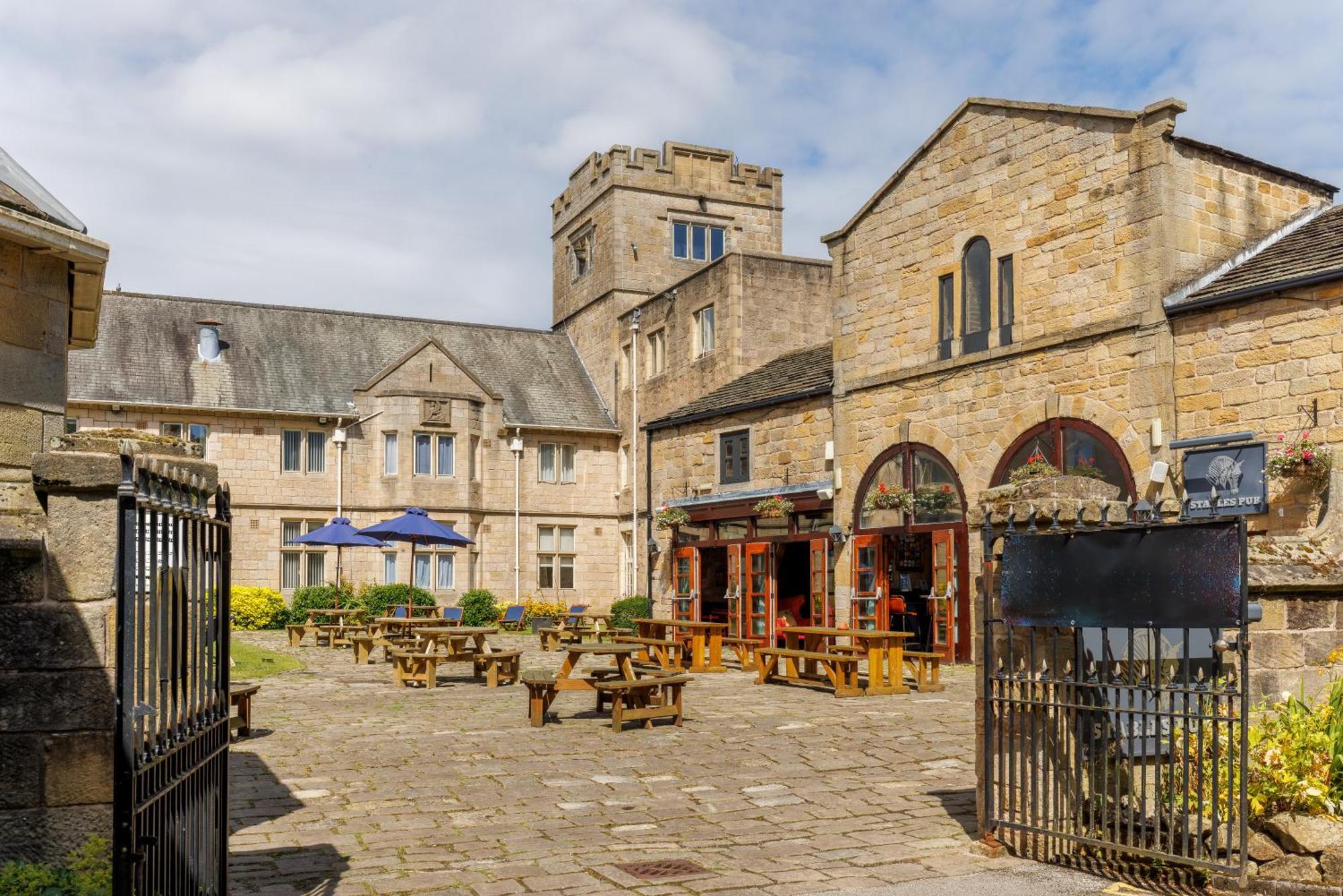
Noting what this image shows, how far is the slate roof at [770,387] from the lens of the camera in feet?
78.2

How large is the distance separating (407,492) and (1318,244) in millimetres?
23794

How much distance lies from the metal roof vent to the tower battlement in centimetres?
1235

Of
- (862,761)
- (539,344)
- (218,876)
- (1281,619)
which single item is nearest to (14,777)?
(218,876)

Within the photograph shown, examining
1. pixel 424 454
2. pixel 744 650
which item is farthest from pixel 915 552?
pixel 424 454

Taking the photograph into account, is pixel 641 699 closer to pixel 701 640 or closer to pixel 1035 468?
pixel 701 640

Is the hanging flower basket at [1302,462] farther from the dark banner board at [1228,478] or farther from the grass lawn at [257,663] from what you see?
the grass lawn at [257,663]

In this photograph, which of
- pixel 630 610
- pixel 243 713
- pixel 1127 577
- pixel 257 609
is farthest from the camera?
pixel 257 609

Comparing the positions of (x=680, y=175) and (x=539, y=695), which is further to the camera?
(x=680, y=175)

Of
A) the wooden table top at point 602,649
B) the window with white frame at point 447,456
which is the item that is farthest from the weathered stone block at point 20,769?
the window with white frame at point 447,456

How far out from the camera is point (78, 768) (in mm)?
4871

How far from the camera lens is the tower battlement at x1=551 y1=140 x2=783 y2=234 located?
38.1 meters

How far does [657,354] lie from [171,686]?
1150 inches

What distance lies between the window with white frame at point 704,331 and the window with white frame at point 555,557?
7.60 meters

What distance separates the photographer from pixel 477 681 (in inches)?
693
